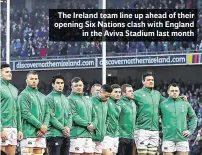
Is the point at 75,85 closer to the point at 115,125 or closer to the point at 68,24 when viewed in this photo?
the point at 115,125

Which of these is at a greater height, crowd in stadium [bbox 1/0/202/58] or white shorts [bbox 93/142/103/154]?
crowd in stadium [bbox 1/0/202/58]

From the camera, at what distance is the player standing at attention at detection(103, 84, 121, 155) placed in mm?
15383

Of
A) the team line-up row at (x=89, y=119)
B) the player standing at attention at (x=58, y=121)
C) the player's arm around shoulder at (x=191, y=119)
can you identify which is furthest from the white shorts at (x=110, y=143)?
the player's arm around shoulder at (x=191, y=119)

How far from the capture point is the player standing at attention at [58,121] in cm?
1421

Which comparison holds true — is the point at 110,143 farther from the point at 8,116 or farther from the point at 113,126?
the point at 8,116

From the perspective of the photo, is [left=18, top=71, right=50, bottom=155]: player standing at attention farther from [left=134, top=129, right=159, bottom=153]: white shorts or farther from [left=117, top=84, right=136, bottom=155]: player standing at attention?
[left=134, top=129, right=159, bottom=153]: white shorts

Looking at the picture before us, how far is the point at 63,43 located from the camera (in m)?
31.1

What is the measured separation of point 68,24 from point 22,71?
3.02 meters

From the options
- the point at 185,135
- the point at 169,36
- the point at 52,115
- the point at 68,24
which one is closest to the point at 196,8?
the point at 169,36

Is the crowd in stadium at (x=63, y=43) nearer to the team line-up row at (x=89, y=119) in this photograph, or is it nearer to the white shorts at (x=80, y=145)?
the team line-up row at (x=89, y=119)

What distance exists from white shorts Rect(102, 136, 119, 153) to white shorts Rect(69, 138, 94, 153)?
74 cm

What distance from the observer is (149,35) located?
1252 inches

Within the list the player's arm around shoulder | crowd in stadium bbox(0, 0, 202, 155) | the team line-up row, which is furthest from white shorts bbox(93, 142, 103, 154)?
crowd in stadium bbox(0, 0, 202, 155)

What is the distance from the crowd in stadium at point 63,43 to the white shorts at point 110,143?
535 inches
